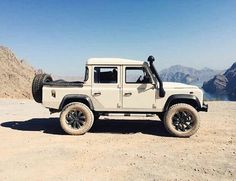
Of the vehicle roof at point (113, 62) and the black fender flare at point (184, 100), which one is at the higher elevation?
the vehicle roof at point (113, 62)

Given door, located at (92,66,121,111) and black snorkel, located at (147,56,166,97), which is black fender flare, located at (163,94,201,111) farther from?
door, located at (92,66,121,111)

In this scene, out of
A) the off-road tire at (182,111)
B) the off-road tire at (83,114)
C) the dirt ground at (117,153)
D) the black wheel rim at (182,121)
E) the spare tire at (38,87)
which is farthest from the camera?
the spare tire at (38,87)

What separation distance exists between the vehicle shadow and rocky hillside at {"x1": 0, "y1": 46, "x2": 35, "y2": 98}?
17.0m

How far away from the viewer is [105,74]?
872cm

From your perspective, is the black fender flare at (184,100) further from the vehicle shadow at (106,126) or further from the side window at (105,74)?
the side window at (105,74)

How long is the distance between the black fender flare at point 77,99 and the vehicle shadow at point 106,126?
2.94ft

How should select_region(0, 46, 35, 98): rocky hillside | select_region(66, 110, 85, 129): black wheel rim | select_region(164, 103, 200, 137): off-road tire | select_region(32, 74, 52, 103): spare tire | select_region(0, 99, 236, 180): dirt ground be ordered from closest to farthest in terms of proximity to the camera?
select_region(0, 99, 236, 180): dirt ground
select_region(164, 103, 200, 137): off-road tire
select_region(66, 110, 85, 129): black wheel rim
select_region(32, 74, 52, 103): spare tire
select_region(0, 46, 35, 98): rocky hillside

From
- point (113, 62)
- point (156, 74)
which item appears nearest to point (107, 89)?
point (113, 62)

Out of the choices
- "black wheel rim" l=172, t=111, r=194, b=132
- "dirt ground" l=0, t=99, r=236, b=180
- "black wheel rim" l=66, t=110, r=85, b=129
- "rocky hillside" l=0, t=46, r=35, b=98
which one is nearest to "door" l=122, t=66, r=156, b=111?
"black wheel rim" l=172, t=111, r=194, b=132

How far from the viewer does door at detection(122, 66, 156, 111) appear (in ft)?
27.7

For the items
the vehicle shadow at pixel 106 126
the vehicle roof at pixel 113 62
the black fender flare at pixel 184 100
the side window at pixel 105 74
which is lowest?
the vehicle shadow at pixel 106 126

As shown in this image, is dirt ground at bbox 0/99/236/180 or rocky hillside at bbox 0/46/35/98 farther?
rocky hillside at bbox 0/46/35/98

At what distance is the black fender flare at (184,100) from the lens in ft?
27.3

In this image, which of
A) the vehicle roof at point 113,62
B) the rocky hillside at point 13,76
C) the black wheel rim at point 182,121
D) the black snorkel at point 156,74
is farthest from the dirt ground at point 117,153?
the rocky hillside at point 13,76
